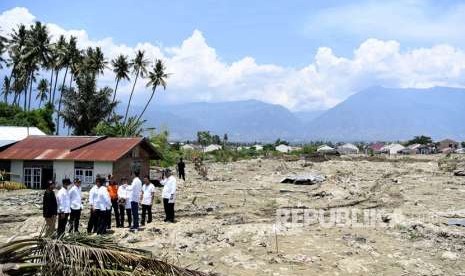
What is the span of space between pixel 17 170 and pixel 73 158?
4.72 m

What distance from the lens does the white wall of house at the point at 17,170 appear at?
35250 mm

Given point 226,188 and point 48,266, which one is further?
point 226,188

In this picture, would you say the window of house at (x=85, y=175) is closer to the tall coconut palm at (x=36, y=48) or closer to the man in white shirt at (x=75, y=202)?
the man in white shirt at (x=75, y=202)

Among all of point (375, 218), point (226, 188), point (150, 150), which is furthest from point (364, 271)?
point (150, 150)

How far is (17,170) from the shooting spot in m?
35.4

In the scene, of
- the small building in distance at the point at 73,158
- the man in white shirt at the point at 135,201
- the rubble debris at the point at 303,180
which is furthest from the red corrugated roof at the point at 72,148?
the man in white shirt at the point at 135,201

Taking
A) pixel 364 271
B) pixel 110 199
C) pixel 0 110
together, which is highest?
pixel 0 110

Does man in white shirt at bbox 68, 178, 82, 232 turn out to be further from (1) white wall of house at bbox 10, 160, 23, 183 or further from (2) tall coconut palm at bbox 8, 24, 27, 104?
(2) tall coconut palm at bbox 8, 24, 27, 104

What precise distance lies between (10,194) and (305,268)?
2199 cm

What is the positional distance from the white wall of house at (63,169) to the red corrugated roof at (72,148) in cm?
41

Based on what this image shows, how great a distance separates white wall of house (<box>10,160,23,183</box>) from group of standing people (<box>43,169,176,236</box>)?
63.2 ft

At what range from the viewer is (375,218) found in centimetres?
2052

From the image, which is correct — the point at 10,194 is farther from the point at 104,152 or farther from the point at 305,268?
the point at 305,268

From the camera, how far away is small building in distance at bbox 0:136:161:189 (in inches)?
1308
